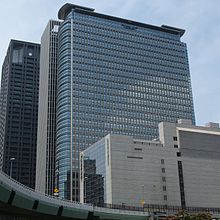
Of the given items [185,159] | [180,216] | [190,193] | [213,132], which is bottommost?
[180,216]

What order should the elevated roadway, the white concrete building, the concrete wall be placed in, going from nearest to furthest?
1. the elevated roadway
2. the concrete wall
3. the white concrete building

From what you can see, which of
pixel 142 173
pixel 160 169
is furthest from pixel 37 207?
pixel 160 169

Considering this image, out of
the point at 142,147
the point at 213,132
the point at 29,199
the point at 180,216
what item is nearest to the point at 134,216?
the point at 180,216

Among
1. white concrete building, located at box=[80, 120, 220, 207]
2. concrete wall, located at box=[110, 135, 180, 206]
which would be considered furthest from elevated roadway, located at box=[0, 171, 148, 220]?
white concrete building, located at box=[80, 120, 220, 207]

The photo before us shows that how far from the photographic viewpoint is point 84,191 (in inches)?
7092

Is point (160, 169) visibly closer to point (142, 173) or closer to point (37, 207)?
point (142, 173)

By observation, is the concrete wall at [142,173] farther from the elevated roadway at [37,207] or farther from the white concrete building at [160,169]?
the elevated roadway at [37,207]

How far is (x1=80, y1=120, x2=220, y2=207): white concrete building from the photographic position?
511ft

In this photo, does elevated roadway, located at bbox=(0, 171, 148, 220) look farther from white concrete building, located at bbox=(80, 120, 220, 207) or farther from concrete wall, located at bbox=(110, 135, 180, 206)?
white concrete building, located at bbox=(80, 120, 220, 207)

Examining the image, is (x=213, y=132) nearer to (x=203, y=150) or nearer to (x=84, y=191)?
(x=203, y=150)

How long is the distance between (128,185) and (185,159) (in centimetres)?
2700

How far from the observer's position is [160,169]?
6383 inches

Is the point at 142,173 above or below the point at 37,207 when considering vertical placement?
above

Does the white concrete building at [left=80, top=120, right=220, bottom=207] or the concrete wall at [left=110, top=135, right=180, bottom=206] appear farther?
the white concrete building at [left=80, top=120, right=220, bottom=207]
